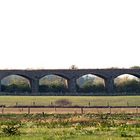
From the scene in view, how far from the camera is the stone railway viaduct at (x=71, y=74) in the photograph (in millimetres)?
99262

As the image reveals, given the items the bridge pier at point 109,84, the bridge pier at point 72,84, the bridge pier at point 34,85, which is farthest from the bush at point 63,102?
the bridge pier at point 109,84

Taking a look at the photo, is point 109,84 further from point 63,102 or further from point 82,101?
point 63,102

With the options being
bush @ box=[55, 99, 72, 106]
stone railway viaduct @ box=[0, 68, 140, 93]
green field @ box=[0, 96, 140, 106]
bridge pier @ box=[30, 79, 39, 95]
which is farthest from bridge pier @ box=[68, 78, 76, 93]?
bush @ box=[55, 99, 72, 106]

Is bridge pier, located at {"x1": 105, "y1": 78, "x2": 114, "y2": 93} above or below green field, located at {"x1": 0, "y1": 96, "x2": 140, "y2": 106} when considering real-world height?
above

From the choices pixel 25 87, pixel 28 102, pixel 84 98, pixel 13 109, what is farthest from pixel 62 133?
pixel 25 87

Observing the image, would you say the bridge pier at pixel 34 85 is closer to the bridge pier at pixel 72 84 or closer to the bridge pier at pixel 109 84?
the bridge pier at pixel 72 84

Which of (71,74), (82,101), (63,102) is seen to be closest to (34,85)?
(71,74)

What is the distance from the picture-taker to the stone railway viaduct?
99262 mm

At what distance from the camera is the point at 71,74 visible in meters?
102

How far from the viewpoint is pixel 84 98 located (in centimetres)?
8688

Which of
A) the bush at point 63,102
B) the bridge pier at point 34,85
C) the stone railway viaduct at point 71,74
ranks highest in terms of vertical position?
the stone railway viaduct at point 71,74

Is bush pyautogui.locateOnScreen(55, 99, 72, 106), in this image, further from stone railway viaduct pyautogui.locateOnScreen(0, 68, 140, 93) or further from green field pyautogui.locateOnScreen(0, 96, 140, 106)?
stone railway viaduct pyautogui.locateOnScreen(0, 68, 140, 93)

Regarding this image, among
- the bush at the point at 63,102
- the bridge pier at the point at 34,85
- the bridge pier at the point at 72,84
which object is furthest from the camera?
the bridge pier at the point at 72,84

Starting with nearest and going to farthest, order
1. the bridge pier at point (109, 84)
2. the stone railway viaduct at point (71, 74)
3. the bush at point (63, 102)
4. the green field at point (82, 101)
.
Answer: the green field at point (82, 101)
the bush at point (63, 102)
the stone railway viaduct at point (71, 74)
the bridge pier at point (109, 84)
